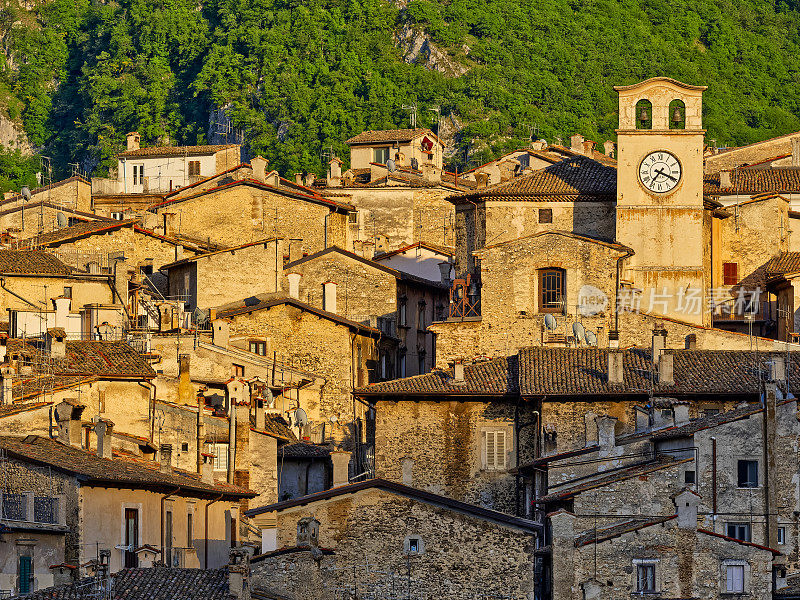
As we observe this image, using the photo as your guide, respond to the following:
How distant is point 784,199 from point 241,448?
80.6ft

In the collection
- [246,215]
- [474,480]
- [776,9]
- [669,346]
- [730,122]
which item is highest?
[776,9]

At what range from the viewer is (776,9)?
405ft

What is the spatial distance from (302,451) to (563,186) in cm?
1544

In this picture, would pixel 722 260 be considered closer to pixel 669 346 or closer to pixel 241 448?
pixel 669 346

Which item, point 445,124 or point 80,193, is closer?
point 80,193

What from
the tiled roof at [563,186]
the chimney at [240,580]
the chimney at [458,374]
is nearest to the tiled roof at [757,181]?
the tiled roof at [563,186]

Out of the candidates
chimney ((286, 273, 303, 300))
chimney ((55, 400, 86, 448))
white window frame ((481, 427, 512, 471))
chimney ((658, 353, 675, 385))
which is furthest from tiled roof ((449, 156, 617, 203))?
chimney ((55, 400, 86, 448))

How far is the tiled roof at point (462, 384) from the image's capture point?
4872 centimetres

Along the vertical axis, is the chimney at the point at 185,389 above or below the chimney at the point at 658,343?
below

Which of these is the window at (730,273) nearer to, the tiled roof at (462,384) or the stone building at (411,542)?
the tiled roof at (462,384)

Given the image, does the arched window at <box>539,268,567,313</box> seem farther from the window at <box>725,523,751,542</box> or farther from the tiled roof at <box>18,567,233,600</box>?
the tiled roof at <box>18,567,233,600</box>

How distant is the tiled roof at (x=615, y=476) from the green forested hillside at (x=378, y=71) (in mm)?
59658

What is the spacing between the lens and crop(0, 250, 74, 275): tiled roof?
193 ft

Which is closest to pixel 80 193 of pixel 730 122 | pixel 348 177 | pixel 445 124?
pixel 348 177
